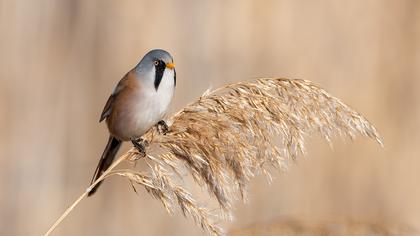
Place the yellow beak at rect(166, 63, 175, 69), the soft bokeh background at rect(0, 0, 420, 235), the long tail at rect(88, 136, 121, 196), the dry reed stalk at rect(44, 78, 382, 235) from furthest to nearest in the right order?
the soft bokeh background at rect(0, 0, 420, 235), the long tail at rect(88, 136, 121, 196), the yellow beak at rect(166, 63, 175, 69), the dry reed stalk at rect(44, 78, 382, 235)

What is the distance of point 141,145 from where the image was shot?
3.29m

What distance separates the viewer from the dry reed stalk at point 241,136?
2.84 m

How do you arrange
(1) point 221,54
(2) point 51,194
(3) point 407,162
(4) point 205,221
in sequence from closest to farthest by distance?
(4) point 205,221 < (2) point 51,194 < (1) point 221,54 < (3) point 407,162

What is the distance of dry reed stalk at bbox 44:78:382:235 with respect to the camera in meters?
2.84

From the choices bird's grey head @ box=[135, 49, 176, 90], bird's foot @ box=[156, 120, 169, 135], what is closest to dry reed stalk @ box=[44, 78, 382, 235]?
bird's foot @ box=[156, 120, 169, 135]

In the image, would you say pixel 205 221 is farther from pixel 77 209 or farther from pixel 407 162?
pixel 407 162

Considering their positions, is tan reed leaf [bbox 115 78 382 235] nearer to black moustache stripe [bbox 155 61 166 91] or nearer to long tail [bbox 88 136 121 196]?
black moustache stripe [bbox 155 61 166 91]

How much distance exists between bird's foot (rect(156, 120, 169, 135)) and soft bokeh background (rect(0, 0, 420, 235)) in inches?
21.5

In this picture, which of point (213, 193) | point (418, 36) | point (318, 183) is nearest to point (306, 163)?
point (318, 183)

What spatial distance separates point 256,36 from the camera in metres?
5.75

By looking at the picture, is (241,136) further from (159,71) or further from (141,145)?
(159,71)

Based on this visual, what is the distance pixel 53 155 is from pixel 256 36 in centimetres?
164

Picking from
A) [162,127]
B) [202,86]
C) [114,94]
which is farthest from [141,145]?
[202,86]

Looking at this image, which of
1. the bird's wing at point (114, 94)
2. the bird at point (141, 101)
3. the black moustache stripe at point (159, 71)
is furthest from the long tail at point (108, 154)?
the black moustache stripe at point (159, 71)
